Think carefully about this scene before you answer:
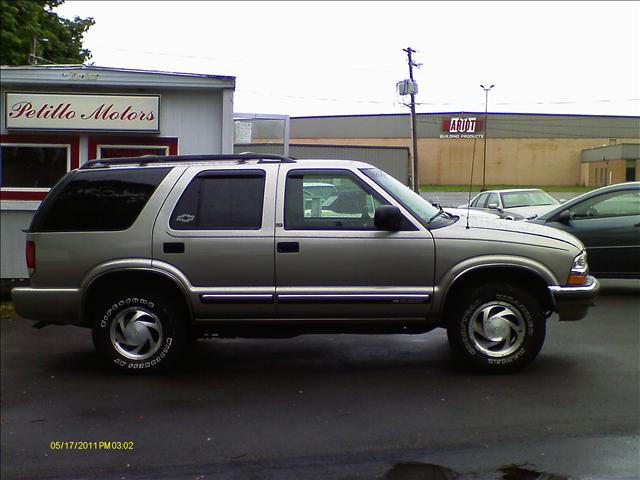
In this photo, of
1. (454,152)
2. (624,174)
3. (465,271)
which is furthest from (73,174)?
(454,152)

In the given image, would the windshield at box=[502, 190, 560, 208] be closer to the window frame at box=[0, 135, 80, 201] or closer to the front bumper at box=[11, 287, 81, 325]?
the window frame at box=[0, 135, 80, 201]

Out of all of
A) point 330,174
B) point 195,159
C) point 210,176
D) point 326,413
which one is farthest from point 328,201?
point 326,413

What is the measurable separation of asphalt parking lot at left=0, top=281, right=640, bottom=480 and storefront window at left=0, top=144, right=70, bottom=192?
3.67 m

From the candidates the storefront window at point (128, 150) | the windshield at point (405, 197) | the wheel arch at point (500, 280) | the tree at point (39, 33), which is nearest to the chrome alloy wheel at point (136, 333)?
the windshield at point (405, 197)

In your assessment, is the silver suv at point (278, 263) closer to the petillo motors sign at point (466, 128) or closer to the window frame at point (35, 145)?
the window frame at point (35, 145)

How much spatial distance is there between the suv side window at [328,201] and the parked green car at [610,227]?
15.6ft

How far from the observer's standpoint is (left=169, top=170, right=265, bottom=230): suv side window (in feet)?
20.4

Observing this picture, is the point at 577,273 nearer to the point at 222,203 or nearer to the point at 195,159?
the point at 222,203

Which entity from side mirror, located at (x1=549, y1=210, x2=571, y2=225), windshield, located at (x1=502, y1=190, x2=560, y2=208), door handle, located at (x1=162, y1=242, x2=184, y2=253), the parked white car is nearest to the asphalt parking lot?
door handle, located at (x1=162, y1=242, x2=184, y2=253)

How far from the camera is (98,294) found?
6.38 m

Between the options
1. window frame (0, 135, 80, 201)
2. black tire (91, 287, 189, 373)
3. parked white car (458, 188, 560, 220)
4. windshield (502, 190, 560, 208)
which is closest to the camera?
black tire (91, 287, 189, 373)

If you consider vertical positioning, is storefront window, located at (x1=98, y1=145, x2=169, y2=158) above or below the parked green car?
above

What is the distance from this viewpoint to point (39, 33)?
24094mm

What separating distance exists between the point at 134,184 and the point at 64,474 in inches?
112
